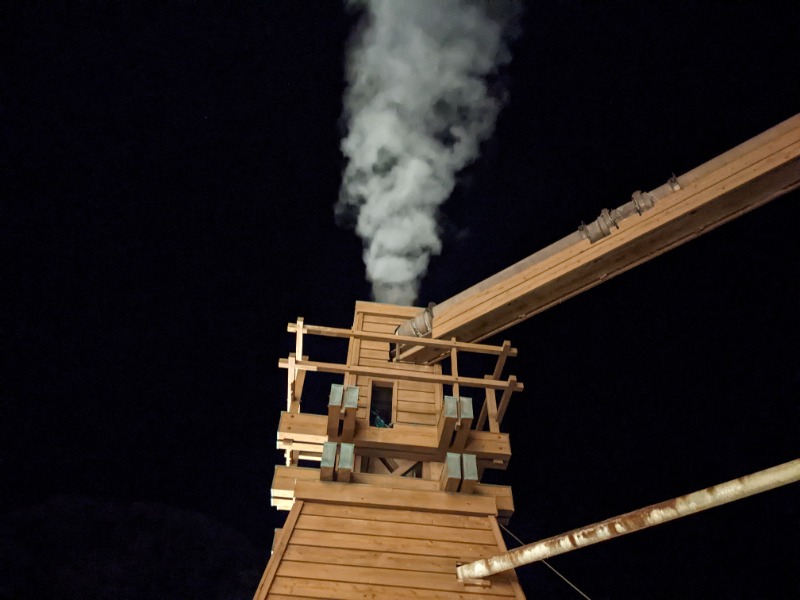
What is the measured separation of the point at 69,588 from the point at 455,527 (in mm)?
11137

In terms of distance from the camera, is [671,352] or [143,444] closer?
[671,352]

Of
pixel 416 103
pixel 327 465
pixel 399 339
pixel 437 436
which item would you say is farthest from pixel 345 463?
pixel 416 103

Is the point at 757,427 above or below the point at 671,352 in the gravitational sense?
below

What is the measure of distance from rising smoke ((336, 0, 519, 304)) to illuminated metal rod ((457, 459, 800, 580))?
21.7ft

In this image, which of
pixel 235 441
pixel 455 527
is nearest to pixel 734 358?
pixel 455 527

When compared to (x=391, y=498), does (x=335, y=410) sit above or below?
above

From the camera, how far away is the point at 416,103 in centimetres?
1148

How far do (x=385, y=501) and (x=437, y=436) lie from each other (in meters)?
0.94

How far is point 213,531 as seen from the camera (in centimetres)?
1467

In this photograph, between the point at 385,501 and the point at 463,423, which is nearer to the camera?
→ the point at 385,501

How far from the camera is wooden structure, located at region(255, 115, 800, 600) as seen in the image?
5.25m

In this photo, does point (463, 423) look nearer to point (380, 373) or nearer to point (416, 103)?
point (380, 373)

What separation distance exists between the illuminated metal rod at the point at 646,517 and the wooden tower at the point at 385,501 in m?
0.45

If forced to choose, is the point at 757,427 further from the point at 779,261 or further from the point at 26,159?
the point at 26,159
